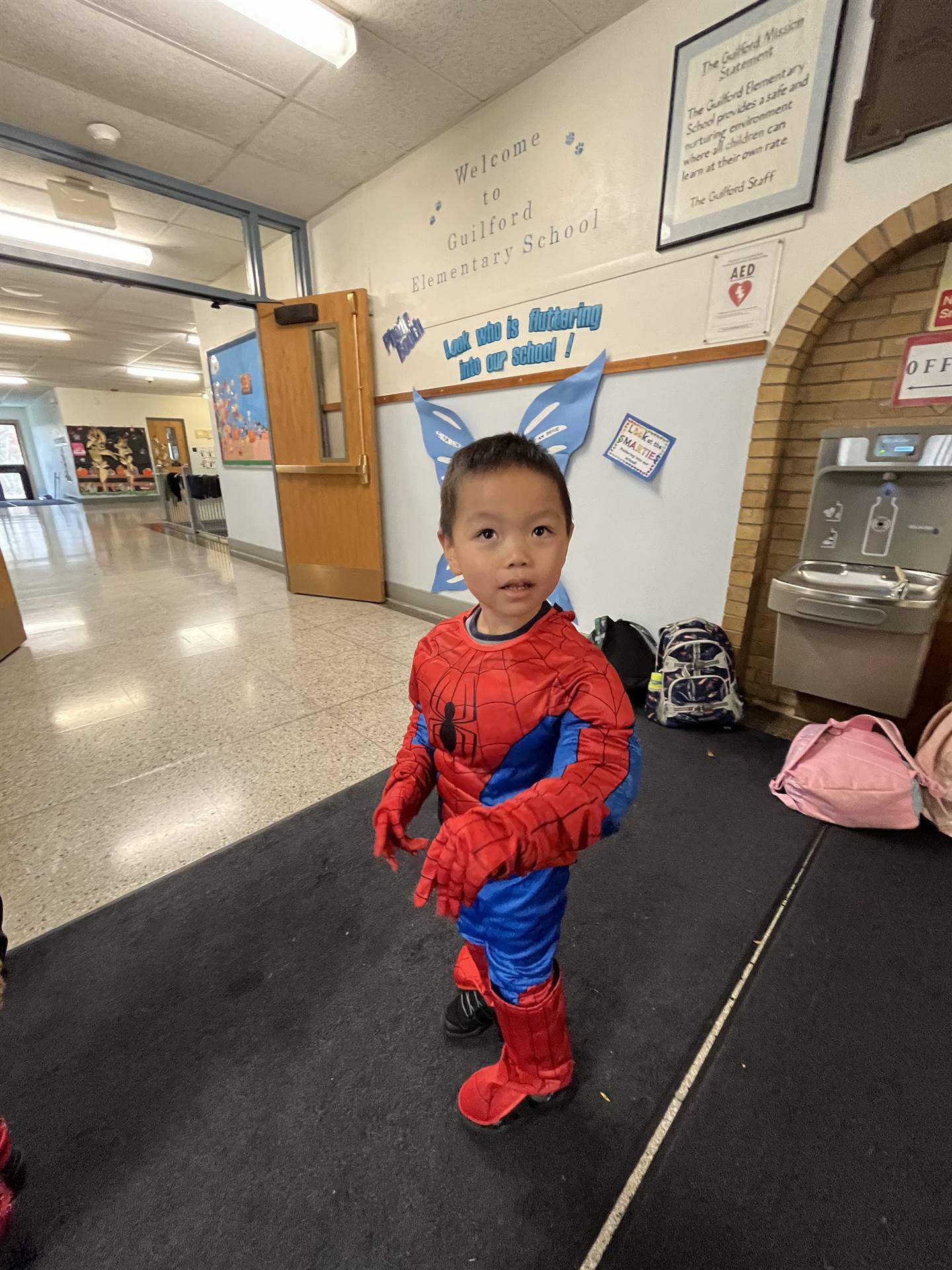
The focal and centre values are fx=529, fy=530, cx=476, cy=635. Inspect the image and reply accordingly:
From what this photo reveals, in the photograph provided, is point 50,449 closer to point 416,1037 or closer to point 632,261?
point 632,261

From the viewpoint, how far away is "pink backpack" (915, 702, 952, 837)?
1682 mm

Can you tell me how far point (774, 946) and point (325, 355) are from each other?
14.5 feet

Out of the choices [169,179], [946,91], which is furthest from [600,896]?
[169,179]

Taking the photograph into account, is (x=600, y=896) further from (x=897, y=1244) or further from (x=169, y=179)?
(x=169, y=179)

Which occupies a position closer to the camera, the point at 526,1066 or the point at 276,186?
the point at 526,1066

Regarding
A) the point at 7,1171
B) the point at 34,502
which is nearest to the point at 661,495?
the point at 7,1171

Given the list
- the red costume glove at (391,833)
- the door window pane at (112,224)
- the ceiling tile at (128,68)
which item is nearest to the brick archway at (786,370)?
the red costume glove at (391,833)

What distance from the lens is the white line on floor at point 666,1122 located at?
831 mm

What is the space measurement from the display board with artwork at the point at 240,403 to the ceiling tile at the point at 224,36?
7.60ft

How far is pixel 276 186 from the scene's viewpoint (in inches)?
143

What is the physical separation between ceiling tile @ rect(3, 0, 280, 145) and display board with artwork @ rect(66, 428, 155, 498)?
42.4 ft

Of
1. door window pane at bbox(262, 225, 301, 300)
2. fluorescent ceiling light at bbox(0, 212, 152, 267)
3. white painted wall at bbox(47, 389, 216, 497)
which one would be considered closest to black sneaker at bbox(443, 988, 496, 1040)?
door window pane at bbox(262, 225, 301, 300)

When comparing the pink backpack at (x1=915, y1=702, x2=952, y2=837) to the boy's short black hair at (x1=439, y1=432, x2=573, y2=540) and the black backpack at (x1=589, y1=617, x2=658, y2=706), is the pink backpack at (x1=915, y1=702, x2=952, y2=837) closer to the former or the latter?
the black backpack at (x1=589, y1=617, x2=658, y2=706)

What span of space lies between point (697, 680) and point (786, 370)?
127 cm
